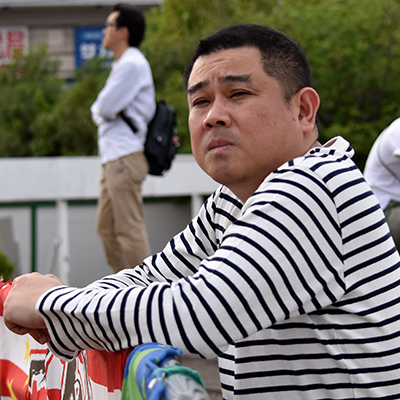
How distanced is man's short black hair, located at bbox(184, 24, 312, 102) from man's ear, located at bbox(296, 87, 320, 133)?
2cm

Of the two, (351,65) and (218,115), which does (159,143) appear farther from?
(351,65)

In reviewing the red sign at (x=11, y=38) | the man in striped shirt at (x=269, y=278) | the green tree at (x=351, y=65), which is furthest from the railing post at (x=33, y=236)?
the red sign at (x=11, y=38)

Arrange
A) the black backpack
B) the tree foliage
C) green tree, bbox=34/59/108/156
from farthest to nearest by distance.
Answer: green tree, bbox=34/59/108/156, the tree foliage, the black backpack

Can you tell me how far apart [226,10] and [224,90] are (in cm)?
2104

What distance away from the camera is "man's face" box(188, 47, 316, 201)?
1590 millimetres

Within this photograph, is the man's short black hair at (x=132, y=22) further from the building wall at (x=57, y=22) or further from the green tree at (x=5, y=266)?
the building wall at (x=57, y=22)

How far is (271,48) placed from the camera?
64.9 inches

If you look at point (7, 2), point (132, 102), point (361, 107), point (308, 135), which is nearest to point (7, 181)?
point (132, 102)

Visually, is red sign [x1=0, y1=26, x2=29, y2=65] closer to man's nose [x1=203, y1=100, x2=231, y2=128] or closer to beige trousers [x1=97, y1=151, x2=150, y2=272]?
beige trousers [x1=97, y1=151, x2=150, y2=272]

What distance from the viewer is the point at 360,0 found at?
18812 mm

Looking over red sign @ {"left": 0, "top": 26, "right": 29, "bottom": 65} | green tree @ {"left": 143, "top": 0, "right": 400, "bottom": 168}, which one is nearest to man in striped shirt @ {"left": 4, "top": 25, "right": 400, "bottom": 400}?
green tree @ {"left": 143, "top": 0, "right": 400, "bottom": 168}

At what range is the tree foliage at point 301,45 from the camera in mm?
16188

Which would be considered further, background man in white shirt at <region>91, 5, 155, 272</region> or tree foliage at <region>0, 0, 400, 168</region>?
tree foliage at <region>0, 0, 400, 168</region>

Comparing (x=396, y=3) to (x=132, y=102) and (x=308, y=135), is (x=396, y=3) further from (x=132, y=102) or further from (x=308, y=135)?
(x=308, y=135)
